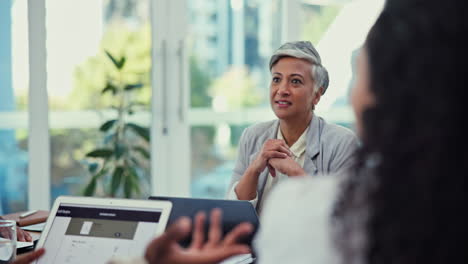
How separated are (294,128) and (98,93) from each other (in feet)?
7.08

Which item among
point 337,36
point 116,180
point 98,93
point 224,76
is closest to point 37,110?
point 98,93

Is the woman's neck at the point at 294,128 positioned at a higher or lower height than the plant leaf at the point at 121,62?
lower

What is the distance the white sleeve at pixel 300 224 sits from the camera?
0.89m

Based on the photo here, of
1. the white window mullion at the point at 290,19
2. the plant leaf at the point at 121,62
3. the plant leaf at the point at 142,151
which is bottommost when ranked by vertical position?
the plant leaf at the point at 142,151

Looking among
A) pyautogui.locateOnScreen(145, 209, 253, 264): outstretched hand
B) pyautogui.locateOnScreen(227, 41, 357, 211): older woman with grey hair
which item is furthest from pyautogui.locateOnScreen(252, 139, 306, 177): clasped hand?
pyautogui.locateOnScreen(145, 209, 253, 264): outstretched hand

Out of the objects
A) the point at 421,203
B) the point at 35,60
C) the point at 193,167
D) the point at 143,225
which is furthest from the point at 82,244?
the point at 193,167

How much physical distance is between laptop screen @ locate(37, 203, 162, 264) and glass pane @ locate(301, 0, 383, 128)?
11.5 feet

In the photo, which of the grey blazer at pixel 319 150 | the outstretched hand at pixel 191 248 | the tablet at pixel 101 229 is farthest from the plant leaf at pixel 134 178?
the outstretched hand at pixel 191 248

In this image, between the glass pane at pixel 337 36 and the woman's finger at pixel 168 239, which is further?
the glass pane at pixel 337 36

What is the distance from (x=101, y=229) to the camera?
146 cm

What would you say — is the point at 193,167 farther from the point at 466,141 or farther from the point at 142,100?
the point at 466,141

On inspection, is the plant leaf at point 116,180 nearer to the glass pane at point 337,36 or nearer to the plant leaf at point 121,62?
the plant leaf at point 121,62

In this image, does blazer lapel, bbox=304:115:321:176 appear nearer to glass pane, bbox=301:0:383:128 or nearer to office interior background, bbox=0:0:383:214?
office interior background, bbox=0:0:383:214

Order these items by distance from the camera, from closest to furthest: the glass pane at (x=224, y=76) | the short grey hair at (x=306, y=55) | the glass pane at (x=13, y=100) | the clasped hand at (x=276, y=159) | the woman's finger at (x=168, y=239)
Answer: the woman's finger at (x=168, y=239) < the clasped hand at (x=276, y=159) < the short grey hair at (x=306, y=55) < the glass pane at (x=13, y=100) < the glass pane at (x=224, y=76)
